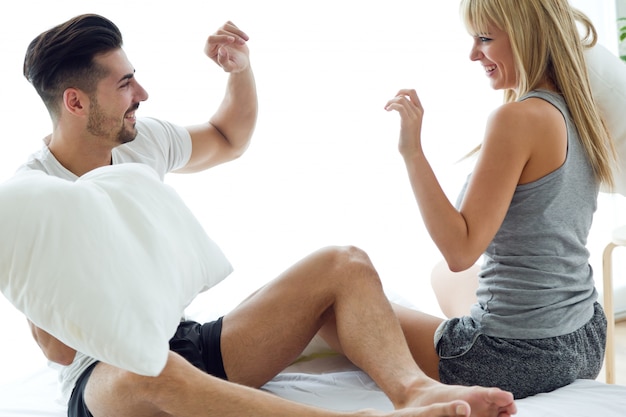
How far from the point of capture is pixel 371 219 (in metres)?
2.65

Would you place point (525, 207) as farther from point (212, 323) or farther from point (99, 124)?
point (99, 124)

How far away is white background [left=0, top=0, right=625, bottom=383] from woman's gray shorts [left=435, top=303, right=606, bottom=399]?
762mm

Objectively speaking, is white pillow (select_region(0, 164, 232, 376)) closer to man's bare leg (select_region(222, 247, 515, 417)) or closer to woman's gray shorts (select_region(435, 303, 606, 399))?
man's bare leg (select_region(222, 247, 515, 417))

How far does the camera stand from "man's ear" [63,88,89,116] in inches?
66.1

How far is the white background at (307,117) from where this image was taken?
2232 millimetres

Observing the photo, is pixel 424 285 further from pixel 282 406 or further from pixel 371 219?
pixel 282 406

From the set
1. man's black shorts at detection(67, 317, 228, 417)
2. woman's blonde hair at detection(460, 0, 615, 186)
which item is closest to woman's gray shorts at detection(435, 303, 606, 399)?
woman's blonde hair at detection(460, 0, 615, 186)

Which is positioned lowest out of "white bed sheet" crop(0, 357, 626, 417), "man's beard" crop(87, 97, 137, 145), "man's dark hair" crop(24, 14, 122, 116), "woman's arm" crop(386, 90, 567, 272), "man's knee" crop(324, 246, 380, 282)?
"white bed sheet" crop(0, 357, 626, 417)

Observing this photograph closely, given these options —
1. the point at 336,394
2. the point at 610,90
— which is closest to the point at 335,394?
the point at 336,394

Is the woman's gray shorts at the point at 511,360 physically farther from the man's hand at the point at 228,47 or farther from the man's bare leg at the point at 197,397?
the man's hand at the point at 228,47

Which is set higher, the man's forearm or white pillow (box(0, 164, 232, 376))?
the man's forearm

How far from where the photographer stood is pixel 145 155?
187cm

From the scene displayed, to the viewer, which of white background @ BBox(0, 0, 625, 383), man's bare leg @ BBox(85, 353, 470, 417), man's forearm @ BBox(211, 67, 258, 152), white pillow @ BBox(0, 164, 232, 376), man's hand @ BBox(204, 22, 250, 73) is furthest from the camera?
white background @ BBox(0, 0, 625, 383)

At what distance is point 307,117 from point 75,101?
94 centimetres
